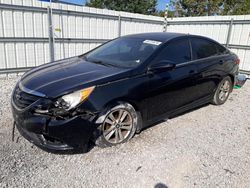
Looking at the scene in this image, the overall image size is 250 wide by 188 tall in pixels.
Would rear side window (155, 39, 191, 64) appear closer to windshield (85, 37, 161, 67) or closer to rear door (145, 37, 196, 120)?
rear door (145, 37, 196, 120)

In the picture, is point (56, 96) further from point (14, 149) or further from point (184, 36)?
point (184, 36)

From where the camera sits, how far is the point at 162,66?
3.00 metres

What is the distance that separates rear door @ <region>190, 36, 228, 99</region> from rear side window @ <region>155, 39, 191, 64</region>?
173 millimetres

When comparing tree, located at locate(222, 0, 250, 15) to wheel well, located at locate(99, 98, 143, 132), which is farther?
tree, located at locate(222, 0, 250, 15)

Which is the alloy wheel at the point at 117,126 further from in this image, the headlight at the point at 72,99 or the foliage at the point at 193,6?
the foliage at the point at 193,6

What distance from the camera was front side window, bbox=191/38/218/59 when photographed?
3.79 meters

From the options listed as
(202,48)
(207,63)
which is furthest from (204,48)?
(207,63)

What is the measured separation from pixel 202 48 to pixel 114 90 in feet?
7.50

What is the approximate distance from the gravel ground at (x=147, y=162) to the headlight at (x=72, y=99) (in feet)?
2.27

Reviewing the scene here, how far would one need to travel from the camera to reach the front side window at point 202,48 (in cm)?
379

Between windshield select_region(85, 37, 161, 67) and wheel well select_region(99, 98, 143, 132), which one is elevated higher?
windshield select_region(85, 37, 161, 67)

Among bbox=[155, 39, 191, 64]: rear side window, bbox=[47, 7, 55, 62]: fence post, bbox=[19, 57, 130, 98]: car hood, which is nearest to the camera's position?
bbox=[19, 57, 130, 98]: car hood

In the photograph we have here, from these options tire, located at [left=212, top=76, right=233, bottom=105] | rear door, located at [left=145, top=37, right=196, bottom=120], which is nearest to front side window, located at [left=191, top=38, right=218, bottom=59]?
rear door, located at [left=145, top=37, right=196, bottom=120]

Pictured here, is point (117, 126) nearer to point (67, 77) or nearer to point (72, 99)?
point (72, 99)
